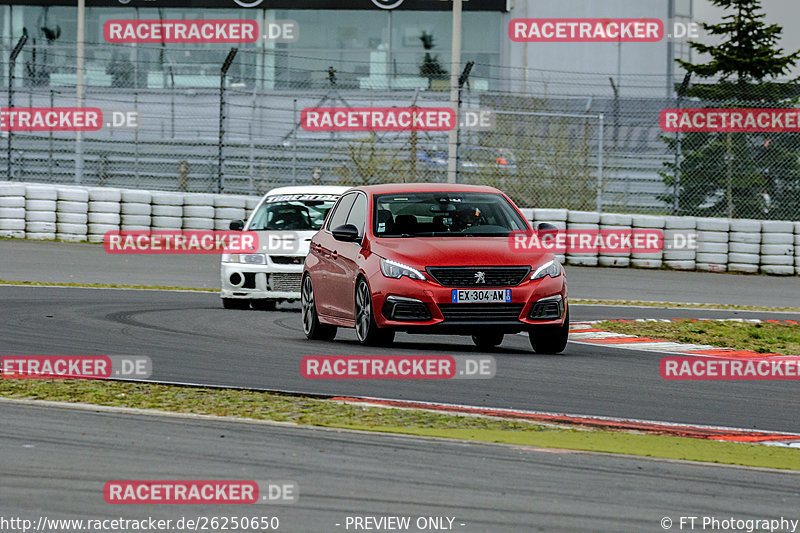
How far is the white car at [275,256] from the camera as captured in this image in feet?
51.2

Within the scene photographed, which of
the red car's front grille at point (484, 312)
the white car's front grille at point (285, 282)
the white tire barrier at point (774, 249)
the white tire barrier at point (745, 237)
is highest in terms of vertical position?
the white tire barrier at point (745, 237)

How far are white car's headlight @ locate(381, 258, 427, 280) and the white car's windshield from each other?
198 inches

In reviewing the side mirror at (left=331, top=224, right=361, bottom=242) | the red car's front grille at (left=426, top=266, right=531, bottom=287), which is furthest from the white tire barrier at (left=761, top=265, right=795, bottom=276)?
the red car's front grille at (left=426, top=266, right=531, bottom=287)

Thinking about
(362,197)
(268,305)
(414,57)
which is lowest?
(268,305)

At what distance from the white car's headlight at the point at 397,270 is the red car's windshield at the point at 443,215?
0.61m

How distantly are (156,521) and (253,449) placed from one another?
145 cm

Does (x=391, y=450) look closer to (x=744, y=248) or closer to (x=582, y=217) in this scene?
(x=582, y=217)

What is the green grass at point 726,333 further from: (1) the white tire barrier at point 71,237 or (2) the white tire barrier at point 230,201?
(1) the white tire barrier at point 71,237

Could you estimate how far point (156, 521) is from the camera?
5016 mm

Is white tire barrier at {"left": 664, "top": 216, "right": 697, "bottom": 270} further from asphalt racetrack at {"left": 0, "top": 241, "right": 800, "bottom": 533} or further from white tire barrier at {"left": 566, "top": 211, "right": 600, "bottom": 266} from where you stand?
asphalt racetrack at {"left": 0, "top": 241, "right": 800, "bottom": 533}

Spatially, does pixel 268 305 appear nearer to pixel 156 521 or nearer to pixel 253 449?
pixel 253 449

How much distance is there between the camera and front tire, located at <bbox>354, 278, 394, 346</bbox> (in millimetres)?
11203

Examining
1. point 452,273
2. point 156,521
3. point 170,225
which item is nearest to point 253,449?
point 156,521

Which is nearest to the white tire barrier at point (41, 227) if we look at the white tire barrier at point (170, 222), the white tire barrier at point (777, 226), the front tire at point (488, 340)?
the white tire barrier at point (170, 222)
